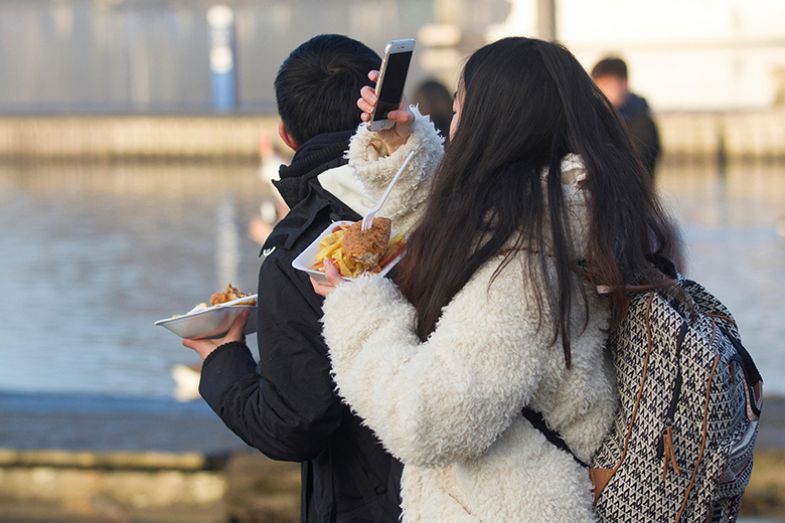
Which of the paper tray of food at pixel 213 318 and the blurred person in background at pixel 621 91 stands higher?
the paper tray of food at pixel 213 318

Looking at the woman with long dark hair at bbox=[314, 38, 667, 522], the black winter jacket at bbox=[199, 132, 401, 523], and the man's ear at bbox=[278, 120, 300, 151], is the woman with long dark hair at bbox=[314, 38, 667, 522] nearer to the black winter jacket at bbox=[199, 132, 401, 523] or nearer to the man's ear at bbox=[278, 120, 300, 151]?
the black winter jacket at bbox=[199, 132, 401, 523]

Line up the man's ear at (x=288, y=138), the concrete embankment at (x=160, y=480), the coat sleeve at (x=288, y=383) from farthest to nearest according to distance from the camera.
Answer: the concrete embankment at (x=160, y=480) < the man's ear at (x=288, y=138) < the coat sleeve at (x=288, y=383)

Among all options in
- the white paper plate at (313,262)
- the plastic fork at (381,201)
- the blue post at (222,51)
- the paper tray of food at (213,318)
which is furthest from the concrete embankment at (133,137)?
the white paper plate at (313,262)

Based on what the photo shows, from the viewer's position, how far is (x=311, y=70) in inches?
101

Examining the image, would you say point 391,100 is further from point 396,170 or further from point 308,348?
point 308,348

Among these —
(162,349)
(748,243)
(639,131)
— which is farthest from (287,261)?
(748,243)

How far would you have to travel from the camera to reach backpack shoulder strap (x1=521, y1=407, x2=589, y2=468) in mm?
2090

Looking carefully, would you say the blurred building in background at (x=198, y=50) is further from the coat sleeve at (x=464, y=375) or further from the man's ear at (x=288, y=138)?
the coat sleeve at (x=464, y=375)

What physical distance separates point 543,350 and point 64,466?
9.39ft

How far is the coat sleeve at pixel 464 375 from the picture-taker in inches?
78.6

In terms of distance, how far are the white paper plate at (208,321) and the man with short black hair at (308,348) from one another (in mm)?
27

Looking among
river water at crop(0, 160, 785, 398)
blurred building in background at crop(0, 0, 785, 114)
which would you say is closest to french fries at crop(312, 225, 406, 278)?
river water at crop(0, 160, 785, 398)

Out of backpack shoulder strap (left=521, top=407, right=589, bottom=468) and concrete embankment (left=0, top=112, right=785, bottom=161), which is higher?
backpack shoulder strap (left=521, top=407, right=589, bottom=468)

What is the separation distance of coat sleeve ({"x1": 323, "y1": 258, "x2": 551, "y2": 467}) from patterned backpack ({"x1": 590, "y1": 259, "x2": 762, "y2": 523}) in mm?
151
